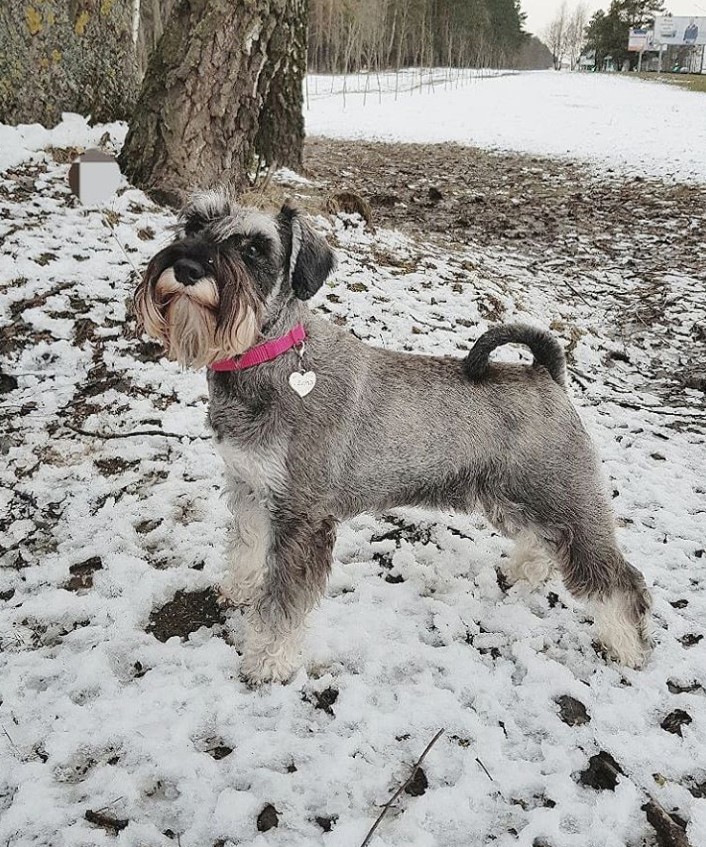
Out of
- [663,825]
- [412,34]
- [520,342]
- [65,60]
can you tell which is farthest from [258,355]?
[412,34]

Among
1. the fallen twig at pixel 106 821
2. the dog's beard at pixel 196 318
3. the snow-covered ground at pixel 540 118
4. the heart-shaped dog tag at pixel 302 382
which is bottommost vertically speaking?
the fallen twig at pixel 106 821

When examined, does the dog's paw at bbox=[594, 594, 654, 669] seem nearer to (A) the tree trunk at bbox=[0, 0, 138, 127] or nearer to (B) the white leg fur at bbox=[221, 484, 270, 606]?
(B) the white leg fur at bbox=[221, 484, 270, 606]

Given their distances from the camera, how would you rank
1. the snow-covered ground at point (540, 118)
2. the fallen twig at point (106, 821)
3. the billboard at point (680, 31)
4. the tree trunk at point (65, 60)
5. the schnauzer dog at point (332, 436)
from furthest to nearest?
the billboard at point (680, 31) < the snow-covered ground at point (540, 118) < the tree trunk at point (65, 60) < the schnauzer dog at point (332, 436) < the fallen twig at point (106, 821)

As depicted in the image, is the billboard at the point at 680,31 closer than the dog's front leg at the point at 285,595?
No

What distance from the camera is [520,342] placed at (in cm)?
317

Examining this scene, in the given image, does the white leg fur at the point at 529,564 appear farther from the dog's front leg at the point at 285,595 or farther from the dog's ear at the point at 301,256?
the dog's ear at the point at 301,256

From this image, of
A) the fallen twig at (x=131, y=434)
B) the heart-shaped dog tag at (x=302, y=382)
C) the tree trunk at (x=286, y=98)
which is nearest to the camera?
the heart-shaped dog tag at (x=302, y=382)

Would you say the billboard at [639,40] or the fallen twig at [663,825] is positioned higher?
the billboard at [639,40]

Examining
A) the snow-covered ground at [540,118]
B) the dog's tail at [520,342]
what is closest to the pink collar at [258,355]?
the dog's tail at [520,342]

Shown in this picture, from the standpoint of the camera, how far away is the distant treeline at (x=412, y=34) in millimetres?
41750

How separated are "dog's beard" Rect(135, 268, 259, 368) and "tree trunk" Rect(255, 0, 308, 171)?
548cm

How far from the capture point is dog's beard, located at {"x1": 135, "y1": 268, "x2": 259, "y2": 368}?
258 centimetres

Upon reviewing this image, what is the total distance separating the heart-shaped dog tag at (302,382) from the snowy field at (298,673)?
4.13ft

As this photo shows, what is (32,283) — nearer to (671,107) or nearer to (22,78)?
(22,78)
